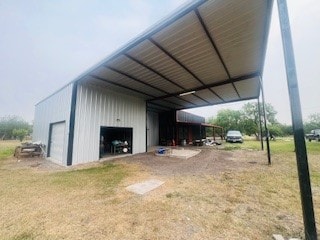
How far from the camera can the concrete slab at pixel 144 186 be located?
4626 mm

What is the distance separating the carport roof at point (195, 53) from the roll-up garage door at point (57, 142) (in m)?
3.71

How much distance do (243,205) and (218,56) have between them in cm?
605

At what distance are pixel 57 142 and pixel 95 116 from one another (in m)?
3.30

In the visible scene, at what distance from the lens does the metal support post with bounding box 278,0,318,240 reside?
226 cm

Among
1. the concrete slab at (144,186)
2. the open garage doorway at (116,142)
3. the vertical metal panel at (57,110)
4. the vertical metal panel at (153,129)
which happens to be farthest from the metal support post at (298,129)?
the vertical metal panel at (153,129)

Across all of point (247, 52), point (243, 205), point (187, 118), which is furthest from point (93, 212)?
point (187, 118)

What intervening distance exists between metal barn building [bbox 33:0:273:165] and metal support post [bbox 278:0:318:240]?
7.05ft

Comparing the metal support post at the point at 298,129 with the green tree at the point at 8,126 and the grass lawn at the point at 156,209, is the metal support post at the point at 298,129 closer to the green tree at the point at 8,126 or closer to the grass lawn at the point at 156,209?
the grass lawn at the point at 156,209

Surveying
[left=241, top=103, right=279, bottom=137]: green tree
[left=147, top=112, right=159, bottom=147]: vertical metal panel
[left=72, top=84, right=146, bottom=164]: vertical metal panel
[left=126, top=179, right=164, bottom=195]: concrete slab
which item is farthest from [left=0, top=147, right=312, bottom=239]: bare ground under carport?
[left=241, top=103, right=279, bottom=137]: green tree

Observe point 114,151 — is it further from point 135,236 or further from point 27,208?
point 135,236

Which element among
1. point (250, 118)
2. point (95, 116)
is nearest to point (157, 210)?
point (95, 116)

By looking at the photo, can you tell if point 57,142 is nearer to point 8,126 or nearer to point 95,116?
point 95,116

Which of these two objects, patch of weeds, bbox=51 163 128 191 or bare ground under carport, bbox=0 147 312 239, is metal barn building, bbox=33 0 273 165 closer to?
patch of weeds, bbox=51 163 128 191

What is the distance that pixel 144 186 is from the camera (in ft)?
16.6
